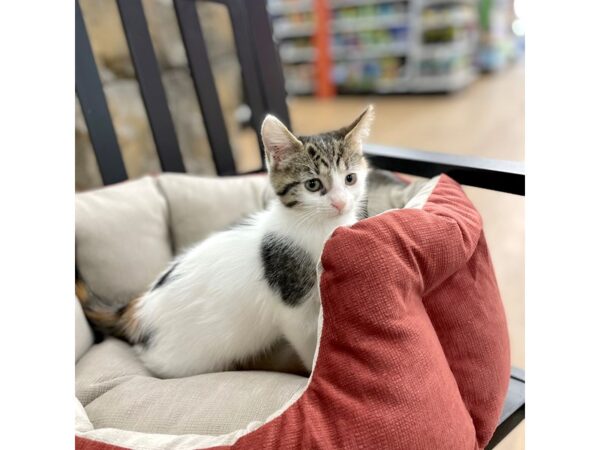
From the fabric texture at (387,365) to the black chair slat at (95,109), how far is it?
558mm

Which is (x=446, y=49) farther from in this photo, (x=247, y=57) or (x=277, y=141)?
(x=277, y=141)

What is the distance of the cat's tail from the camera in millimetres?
1039

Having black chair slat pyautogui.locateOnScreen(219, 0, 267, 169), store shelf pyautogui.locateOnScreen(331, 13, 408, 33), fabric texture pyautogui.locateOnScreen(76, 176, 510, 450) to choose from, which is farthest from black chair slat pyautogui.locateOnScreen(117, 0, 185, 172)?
store shelf pyautogui.locateOnScreen(331, 13, 408, 33)

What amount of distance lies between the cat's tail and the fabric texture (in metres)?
0.18

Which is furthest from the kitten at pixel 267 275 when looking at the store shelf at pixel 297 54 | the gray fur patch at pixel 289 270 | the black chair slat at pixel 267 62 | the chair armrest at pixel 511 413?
the store shelf at pixel 297 54

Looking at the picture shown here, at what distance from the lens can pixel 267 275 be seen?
0.92 metres

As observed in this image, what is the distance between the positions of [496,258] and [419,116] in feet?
7.70

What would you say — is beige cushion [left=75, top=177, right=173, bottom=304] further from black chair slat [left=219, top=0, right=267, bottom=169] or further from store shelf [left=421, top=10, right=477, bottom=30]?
store shelf [left=421, top=10, right=477, bottom=30]

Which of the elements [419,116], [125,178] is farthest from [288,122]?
[419,116]

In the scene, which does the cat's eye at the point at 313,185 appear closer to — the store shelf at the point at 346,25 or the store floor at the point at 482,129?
the store floor at the point at 482,129

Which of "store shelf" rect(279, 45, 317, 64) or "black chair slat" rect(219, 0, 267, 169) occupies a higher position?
"black chair slat" rect(219, 0, 267, 169)

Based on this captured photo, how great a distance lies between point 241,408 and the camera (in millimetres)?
751

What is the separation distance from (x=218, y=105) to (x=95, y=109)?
1.09 ft
